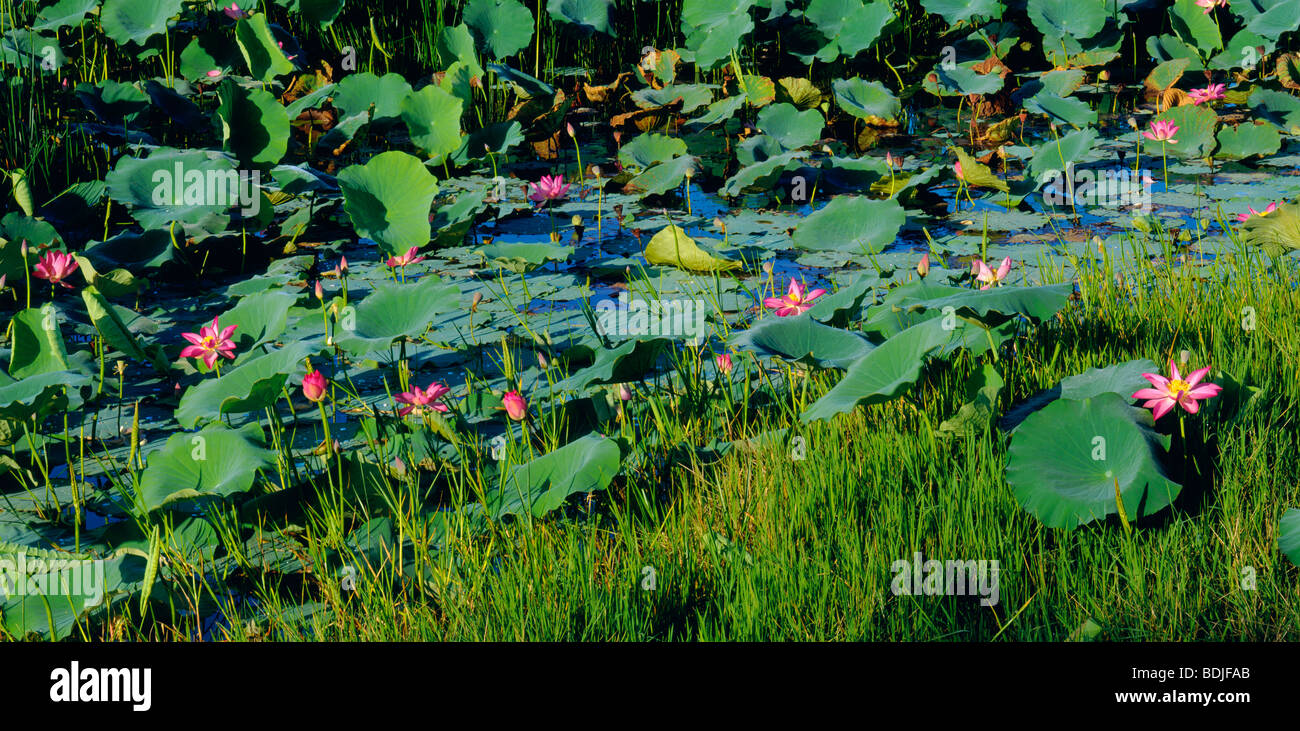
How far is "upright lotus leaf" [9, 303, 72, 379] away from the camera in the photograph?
2514 mm

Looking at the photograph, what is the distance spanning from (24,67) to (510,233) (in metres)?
2.60

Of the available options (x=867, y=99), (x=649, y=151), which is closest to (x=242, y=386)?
(x=649, y=151)

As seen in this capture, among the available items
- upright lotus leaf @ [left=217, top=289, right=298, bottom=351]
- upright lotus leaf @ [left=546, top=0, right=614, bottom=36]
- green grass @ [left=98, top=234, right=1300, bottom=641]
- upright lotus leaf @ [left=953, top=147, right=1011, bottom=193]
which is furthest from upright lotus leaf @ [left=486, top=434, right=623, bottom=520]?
upright lotus leaf @ [left=546, top=0, right=614, bottom=36]

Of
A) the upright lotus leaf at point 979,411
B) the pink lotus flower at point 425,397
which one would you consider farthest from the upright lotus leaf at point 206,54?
the upright lotus leaf at point 979,411

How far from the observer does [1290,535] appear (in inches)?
71.6

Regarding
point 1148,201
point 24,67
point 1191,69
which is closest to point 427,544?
point 1148,201

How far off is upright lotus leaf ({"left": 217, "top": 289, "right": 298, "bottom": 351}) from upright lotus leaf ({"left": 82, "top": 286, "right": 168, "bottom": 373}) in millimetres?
183

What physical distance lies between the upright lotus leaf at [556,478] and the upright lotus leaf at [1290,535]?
1112 mm

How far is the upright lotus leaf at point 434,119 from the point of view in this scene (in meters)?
4.18

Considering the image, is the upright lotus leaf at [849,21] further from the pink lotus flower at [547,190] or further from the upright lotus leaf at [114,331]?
the upright lotus leaf at [114,331]

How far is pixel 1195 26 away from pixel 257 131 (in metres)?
4.25

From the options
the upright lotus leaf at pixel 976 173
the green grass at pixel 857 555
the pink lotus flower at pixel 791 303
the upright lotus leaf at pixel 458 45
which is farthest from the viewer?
the upright lotus leaf at pixel 458 45
